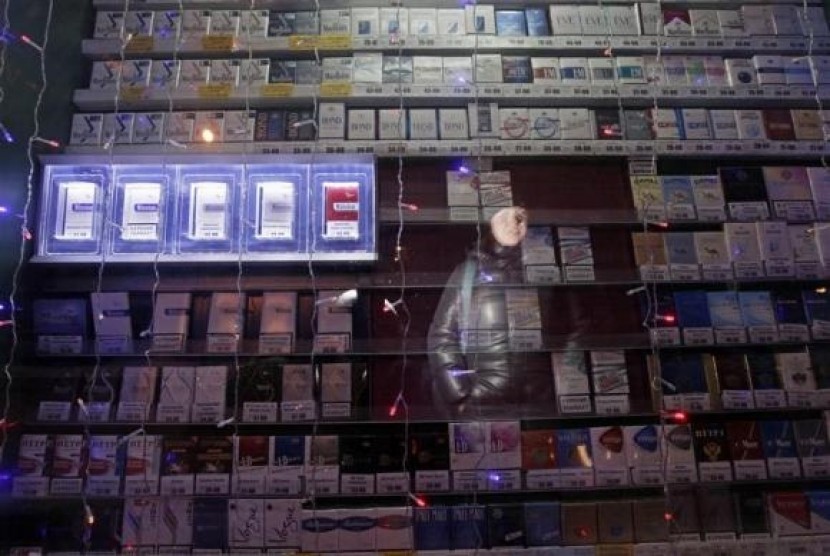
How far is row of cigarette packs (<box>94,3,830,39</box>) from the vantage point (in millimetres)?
2596

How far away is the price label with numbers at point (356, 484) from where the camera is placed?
2154 mm

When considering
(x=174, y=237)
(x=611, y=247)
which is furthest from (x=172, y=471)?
(x=611, y=247)

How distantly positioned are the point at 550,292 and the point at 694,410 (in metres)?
0.62

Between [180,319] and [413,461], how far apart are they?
3.02 feet

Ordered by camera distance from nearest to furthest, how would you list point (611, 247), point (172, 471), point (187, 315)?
point (172, 471), point (187, 315), point (611, 247)

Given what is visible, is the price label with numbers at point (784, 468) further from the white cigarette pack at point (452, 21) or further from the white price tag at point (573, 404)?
the white cigarette pack at point (452, 21)

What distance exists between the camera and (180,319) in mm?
2297

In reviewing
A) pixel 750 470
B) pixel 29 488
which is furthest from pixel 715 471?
pixel 29 488

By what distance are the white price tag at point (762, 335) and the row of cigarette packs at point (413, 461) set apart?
1.05 feet

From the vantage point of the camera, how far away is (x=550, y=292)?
2.42 m

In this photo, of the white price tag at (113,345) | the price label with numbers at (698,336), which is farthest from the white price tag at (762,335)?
the white price tag at (113,345)

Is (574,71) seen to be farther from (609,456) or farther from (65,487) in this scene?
(65,487)

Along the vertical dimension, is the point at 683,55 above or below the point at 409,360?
above

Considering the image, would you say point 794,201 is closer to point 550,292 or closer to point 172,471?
point 550,292
